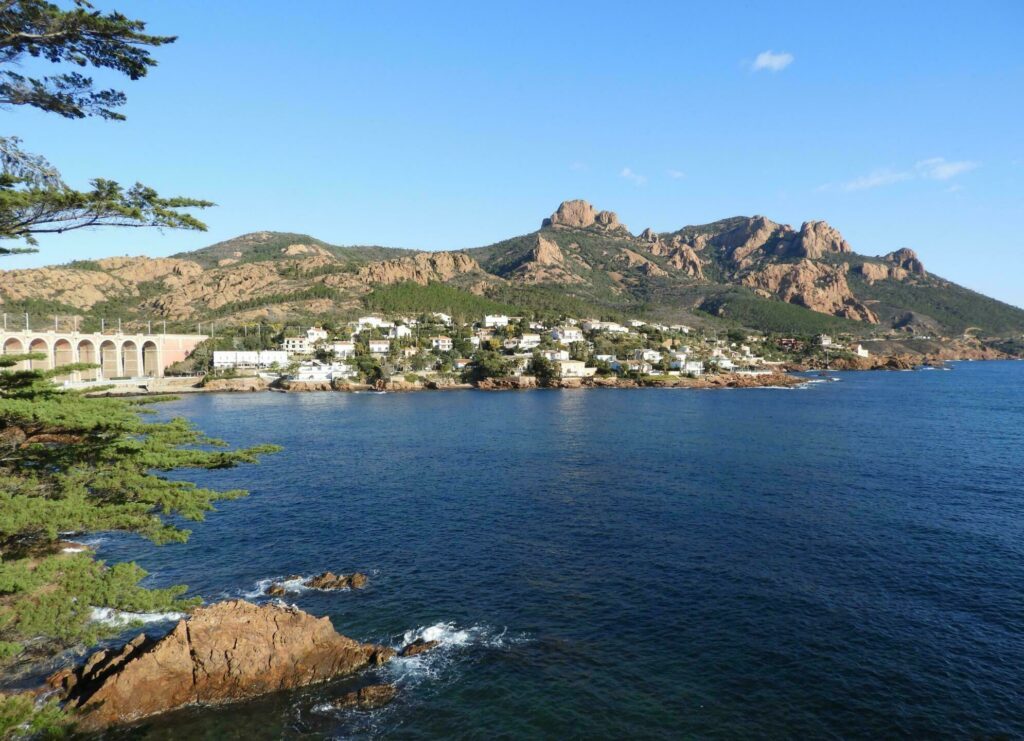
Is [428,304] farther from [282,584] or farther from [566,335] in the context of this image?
[282,584]

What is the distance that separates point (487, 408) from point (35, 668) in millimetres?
64042

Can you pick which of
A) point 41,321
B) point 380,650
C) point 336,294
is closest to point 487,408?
point 380,650

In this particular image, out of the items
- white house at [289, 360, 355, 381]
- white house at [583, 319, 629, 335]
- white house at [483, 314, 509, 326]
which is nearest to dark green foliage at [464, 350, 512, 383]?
white house at [289, 360, 355, 381]

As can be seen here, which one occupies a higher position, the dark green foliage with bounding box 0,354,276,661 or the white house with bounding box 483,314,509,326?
the white house with bounding box 483,314,509,326

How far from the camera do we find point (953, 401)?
84312mm

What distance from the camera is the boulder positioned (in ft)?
64.2

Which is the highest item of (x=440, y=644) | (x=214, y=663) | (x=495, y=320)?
(x=495, y=320)

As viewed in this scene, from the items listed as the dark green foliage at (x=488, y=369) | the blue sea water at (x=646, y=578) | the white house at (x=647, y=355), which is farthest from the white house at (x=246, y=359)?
the white house at (x=647, y=355)

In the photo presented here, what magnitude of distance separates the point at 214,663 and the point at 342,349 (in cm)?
11703

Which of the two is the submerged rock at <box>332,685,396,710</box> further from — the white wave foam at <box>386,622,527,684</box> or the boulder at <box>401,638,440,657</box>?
the boulder at <box>401,638,440,657</box>

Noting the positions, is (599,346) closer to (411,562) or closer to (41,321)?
(411,562)

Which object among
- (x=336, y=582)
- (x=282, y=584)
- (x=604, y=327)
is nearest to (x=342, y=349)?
(x=604, y=327)

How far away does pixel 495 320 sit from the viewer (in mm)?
172625

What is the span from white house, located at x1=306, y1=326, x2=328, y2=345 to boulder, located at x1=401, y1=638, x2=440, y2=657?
418 feet
